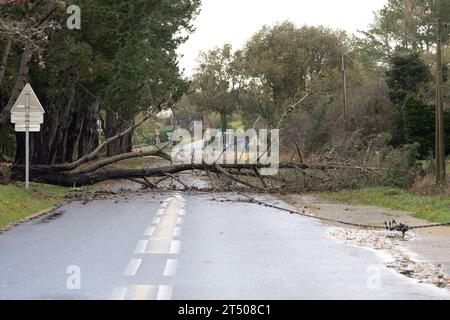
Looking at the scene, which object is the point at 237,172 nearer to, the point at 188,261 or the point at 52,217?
the point at 52,217

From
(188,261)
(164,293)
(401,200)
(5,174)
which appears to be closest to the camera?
(164,293)

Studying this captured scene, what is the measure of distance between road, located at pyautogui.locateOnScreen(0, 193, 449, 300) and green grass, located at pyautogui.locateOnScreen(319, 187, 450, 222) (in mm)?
3301

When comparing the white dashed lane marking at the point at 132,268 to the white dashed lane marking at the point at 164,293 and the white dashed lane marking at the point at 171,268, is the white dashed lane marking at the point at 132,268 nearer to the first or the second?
the white dashed lane marking at the point at 171,268

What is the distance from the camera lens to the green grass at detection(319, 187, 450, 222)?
18359mm

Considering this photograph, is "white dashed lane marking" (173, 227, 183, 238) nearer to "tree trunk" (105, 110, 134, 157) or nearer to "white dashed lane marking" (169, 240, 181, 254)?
"white dashed lane marking" (169, 240, 181, 254)

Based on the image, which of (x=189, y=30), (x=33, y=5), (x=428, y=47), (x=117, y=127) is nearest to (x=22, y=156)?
(x=33, y=5)

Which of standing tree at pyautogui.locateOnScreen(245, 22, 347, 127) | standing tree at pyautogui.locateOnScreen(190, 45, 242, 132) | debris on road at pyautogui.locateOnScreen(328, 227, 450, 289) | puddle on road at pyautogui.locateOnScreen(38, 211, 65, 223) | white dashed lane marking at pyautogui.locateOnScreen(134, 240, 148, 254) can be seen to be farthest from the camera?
standing tree at pyautogui.locateOnScreen(190, 45, 242, 132)

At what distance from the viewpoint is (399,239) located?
13633 mm

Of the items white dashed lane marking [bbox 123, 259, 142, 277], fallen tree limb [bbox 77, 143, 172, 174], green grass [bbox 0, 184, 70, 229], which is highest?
fallen tree limb [bbox 77, 143, 172, 174]

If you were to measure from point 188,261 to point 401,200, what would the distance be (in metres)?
12.6

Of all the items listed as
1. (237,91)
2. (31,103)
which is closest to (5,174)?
(31,103)

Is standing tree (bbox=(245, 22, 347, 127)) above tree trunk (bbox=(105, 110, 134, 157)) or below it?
above

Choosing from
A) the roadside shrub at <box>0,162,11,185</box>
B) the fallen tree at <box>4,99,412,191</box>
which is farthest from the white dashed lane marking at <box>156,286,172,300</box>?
the fallen tree at <box>4,99,412,191</box>

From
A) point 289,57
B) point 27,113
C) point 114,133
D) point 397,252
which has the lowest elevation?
point 397,252
